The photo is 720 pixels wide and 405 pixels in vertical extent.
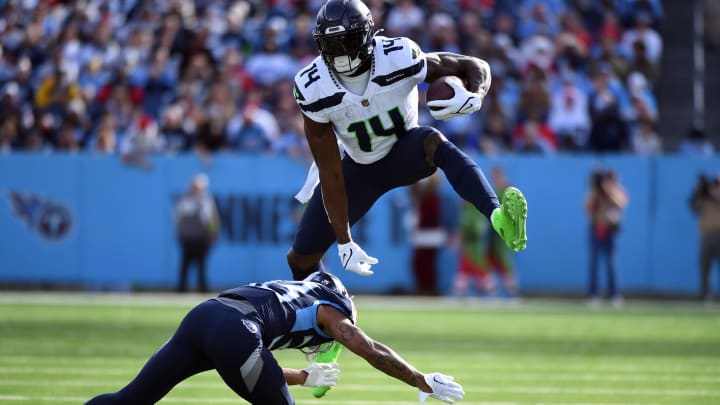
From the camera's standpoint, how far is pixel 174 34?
1852 cm

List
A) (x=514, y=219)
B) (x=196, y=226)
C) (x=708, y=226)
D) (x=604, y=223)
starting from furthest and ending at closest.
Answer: (x=196, y=226) → (x=708, y=226) → (x=604, y=223) → (x=514, y=219)

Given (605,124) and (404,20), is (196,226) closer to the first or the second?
(404,20)

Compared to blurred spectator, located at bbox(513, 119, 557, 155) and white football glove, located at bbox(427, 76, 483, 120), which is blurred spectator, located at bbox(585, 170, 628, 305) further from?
white football glove, located at bbox(427, 76, 483, 120)

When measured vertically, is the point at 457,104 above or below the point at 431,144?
above

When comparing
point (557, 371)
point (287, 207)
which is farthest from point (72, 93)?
point (557, 371)

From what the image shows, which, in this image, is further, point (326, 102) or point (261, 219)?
point (261, 219)

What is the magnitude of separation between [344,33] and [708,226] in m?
10.1

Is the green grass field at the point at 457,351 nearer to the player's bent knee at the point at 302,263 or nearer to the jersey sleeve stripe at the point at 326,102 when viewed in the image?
the player's bent knee at the point at 302,263

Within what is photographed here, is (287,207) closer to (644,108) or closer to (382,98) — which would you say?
(644,108)

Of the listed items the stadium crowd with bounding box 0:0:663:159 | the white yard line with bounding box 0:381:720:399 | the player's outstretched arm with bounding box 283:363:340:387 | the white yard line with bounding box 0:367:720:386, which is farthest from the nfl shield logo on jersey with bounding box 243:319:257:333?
the stadium crowd with bounding box 0:0:663:159

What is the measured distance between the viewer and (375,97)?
23.0 feet

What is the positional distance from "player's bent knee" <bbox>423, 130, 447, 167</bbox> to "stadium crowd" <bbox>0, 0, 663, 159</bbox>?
9.26 metres

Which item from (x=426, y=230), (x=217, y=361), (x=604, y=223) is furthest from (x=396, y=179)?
(x=426, y=230)

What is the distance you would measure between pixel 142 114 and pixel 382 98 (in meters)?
11.2
